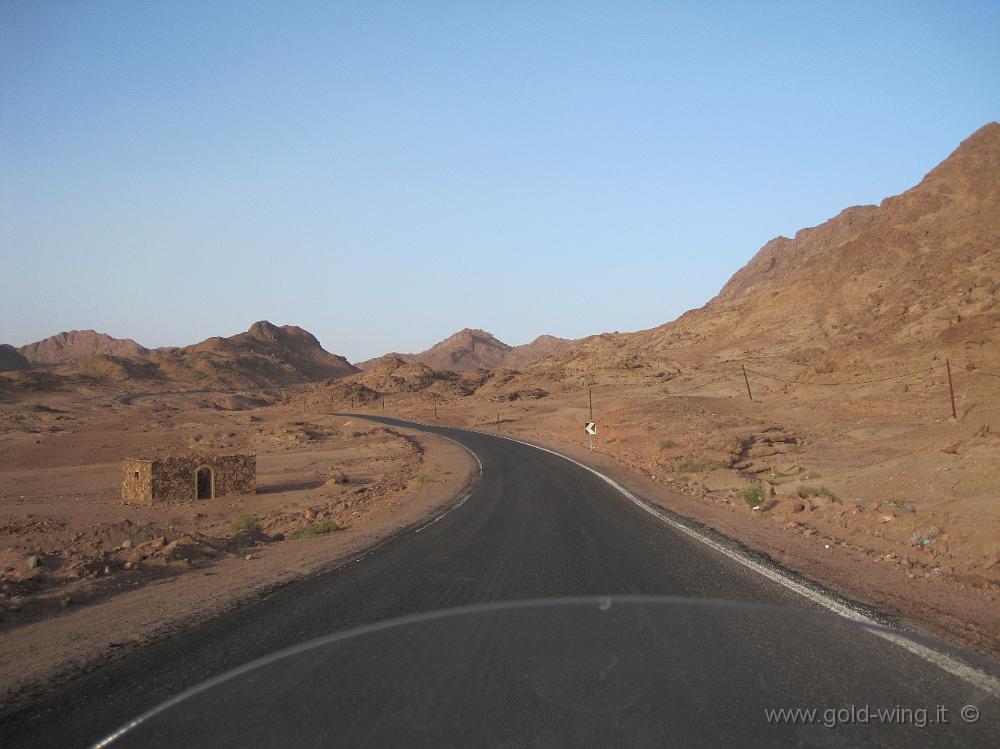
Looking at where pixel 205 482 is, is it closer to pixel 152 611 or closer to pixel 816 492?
pixel 152 611

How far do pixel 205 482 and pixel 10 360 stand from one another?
561 feet

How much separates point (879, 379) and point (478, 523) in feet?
143

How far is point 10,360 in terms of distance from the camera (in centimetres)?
16338

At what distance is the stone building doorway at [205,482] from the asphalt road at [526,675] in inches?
761

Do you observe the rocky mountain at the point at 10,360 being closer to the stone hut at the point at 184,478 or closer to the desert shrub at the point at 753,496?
the stone hut at the point at 184,478

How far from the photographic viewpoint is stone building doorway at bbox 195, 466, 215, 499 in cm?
2611

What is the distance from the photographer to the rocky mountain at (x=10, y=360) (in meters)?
159

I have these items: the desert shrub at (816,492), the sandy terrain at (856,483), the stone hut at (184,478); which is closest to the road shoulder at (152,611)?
the sandy terrain at (856,483)

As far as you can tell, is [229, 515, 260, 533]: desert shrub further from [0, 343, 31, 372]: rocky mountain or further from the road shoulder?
[0, 343, 31, 372]: rocky mountain

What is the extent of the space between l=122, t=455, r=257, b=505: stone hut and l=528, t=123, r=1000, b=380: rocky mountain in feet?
146

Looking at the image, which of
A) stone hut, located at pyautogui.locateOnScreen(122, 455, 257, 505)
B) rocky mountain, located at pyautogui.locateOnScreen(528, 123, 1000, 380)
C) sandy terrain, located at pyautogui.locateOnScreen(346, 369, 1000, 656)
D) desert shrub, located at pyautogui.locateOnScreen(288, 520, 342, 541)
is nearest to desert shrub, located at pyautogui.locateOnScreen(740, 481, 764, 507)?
sandy terrain, located at pyautogui.locateOnScreen(346, 369, 1000, 656)

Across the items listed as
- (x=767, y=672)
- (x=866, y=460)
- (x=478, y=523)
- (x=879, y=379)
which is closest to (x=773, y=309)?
(x=879, y=379)

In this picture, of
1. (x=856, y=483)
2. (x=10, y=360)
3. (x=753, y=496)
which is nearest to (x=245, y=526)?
(x=753, y=496)

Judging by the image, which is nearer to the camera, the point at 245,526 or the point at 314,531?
the point at 314,531
